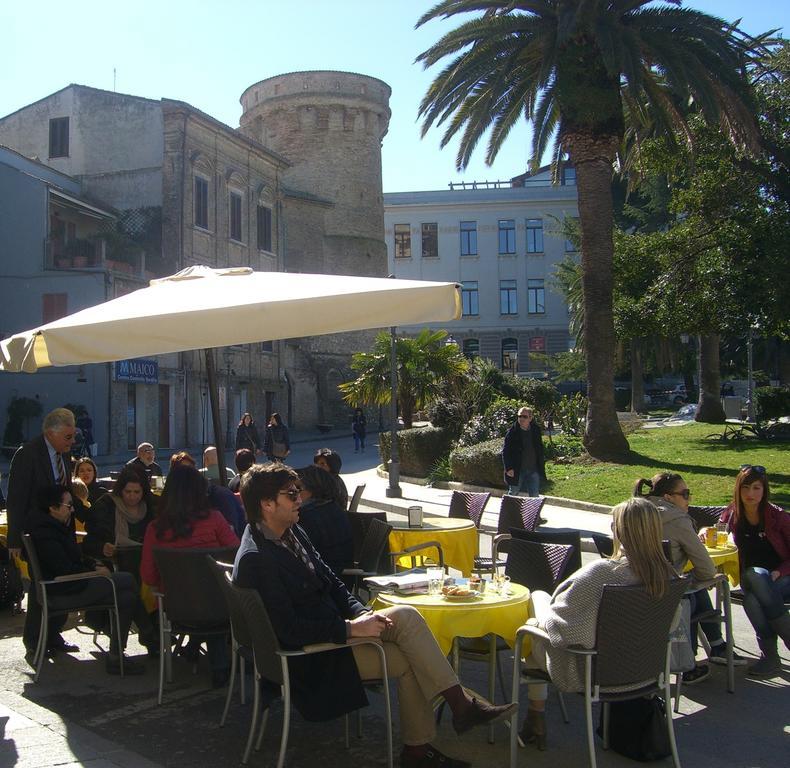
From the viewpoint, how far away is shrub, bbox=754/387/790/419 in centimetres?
2640

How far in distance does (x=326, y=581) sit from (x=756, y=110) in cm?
1779

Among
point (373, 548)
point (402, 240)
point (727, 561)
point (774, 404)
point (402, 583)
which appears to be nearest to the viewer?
point (402, 583)

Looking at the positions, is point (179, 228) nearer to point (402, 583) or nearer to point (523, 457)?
point (523, 457)

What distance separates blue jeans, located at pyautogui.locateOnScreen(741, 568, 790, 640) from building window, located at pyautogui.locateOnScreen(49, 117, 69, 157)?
3727 cm

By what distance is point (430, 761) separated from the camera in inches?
182

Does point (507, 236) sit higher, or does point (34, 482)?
point (507, 236)

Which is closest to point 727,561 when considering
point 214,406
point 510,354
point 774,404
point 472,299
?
point 214,406

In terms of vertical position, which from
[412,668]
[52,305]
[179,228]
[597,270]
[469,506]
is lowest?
[412,668]

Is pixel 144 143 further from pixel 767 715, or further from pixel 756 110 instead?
pixel 767 715

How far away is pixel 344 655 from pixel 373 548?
7.88 ft

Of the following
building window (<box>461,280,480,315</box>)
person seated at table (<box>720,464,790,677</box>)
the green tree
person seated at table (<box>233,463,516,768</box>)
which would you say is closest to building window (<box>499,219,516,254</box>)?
building window (<box>461,280,480,315</box>)

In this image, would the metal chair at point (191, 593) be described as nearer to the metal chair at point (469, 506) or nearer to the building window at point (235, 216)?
the metal chair at point (469, 506)

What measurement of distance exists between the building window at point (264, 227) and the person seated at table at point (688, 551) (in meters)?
37.3

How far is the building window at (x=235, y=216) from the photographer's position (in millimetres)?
39938
